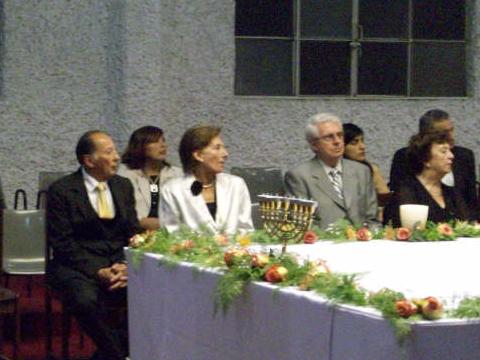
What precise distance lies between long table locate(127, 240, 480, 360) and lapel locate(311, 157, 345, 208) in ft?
4.06

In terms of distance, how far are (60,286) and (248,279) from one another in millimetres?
2320

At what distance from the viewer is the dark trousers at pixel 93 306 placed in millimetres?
5859

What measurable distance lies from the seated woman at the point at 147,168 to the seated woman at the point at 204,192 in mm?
1467

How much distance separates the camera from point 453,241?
5.04 metres

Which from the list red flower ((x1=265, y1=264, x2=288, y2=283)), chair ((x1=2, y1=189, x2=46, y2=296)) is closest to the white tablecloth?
red flower ((x1=265, y1=264, x2=288, y2=283))

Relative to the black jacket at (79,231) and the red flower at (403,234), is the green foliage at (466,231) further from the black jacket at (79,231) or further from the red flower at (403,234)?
the black jacket at (79,231)

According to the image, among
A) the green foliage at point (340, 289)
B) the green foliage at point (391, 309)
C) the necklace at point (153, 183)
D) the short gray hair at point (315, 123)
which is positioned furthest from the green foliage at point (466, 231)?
the necklace at point (153, 183)

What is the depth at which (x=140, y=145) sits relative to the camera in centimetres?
745

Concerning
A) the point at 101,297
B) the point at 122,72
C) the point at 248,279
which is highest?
the point at 122,72

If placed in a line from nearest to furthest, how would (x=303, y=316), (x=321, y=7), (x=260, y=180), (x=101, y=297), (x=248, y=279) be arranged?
(x=303, y=316) → (x=248, y=279) → (x=101, y=297) → (x=260, y=180) → (x=321, y=7)

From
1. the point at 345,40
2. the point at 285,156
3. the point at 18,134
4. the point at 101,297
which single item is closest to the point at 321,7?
the point at 345,40

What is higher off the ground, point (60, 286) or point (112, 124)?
point (112, 124)

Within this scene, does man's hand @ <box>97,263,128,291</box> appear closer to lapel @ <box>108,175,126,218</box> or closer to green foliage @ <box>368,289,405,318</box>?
lapel @ <box>108,175,126,218</box>

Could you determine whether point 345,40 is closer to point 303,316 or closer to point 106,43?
point 106,43
